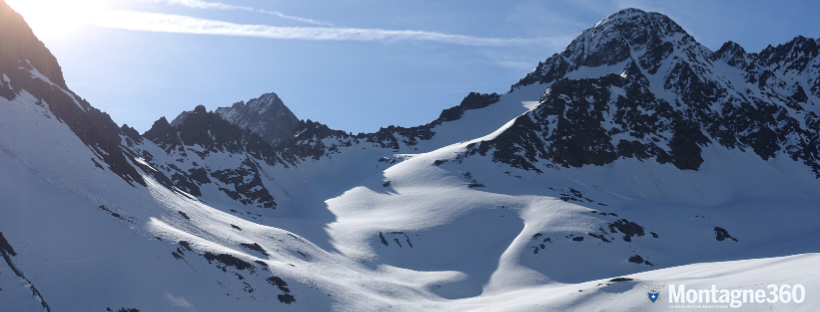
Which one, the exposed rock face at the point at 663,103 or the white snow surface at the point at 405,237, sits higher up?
the exposed rock face at the point at 663,103

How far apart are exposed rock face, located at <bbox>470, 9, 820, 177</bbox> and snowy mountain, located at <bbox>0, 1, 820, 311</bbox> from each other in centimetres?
71

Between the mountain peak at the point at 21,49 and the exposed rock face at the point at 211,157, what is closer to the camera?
the mountain peak at the point at 21,49

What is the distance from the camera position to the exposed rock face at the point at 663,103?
376ft

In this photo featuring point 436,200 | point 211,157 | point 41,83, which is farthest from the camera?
point 211,157

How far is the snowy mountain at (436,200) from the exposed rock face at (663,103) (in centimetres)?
71

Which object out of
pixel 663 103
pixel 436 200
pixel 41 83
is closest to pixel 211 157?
pixel 41 83

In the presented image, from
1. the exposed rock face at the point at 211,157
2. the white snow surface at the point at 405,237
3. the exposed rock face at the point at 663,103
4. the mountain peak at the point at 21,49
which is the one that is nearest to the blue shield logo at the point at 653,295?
the white snow surface at the point at 405,237

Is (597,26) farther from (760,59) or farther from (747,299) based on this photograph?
(747,299)

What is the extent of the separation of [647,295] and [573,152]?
71.2 metres

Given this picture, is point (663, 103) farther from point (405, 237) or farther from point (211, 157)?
point (211, 157)

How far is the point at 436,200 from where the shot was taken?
288 ft

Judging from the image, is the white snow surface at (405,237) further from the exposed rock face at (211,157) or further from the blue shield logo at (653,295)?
the exposed rock face at (211,157)

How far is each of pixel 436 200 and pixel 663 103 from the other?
260ft

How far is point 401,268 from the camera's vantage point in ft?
211
